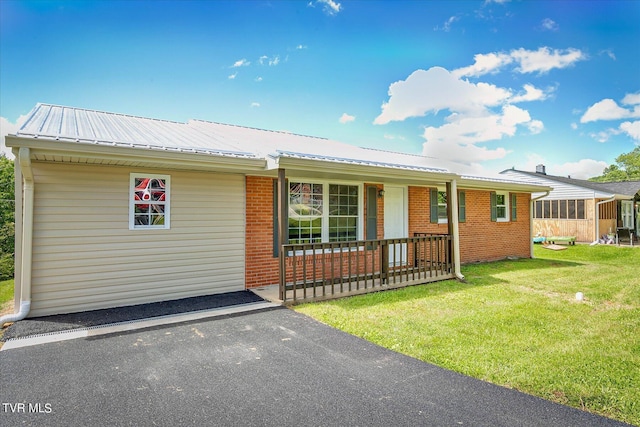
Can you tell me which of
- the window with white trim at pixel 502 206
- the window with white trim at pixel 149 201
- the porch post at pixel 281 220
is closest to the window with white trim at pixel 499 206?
the window with white trim at pixel 502 206

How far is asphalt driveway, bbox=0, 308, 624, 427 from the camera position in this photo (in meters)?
2.78

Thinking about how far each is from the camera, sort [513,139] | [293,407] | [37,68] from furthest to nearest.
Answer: [513,139] < [37,68] < [293,407]

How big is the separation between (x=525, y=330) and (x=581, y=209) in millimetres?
19692

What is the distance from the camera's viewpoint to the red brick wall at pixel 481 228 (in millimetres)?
10516

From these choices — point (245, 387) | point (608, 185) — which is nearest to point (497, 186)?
point (245, 387)

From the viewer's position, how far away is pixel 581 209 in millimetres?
20047

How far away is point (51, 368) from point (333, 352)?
3.11 metres

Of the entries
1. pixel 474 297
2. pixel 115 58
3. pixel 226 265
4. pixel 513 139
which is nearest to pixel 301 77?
pixel 115 58

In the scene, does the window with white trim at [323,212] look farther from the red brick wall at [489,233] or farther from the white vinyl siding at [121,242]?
the red brick wall at [489,233]

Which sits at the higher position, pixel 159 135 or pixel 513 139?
pixel 513 139

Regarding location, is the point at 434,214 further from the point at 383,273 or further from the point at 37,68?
the point at 37,68

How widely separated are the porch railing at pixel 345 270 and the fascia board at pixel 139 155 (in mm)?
1787

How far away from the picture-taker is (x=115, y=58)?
33.6ft

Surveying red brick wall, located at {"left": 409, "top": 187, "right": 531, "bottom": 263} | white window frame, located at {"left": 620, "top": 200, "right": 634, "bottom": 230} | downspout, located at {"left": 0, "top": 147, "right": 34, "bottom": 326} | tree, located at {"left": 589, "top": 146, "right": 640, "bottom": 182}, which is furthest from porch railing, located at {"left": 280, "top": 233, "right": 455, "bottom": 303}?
tree, located at {"left": 589, "top": 146, "right": 640, "bottom": 182}
